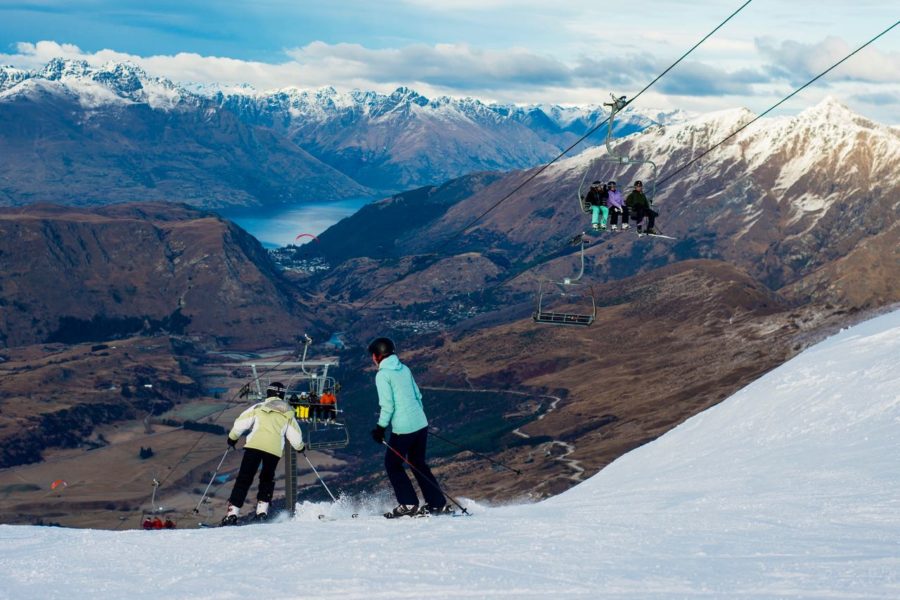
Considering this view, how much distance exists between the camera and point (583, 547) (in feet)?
52.9

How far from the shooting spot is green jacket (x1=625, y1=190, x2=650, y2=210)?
41984 mm

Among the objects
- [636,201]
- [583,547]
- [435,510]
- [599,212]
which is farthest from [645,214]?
[583,547]

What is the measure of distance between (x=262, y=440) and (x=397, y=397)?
3639 mm

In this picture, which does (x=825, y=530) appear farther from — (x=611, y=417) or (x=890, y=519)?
(x=611, y=417)

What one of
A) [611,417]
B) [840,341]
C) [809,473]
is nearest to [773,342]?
[611,417]

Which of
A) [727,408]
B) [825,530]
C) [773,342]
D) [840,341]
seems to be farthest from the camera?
[773,342]

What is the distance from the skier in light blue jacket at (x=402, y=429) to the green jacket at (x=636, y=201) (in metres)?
23.8

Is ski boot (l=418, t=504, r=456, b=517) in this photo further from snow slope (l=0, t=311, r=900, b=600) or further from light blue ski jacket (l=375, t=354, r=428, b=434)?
light blue ski jacket (l=375, t=354, r=428, b=434)

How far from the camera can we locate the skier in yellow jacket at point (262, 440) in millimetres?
21772

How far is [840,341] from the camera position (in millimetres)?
37219

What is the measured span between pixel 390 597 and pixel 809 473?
11.4m

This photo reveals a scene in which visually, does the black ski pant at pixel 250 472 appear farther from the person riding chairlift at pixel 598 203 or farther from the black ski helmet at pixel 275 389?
the person riding chairlift at pixel 598 203

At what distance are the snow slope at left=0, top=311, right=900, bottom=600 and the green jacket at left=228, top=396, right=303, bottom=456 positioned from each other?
1865 mm

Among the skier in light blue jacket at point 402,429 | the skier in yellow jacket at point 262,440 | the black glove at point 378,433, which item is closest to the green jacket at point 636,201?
the skier in yellow jacket at point 262,440
